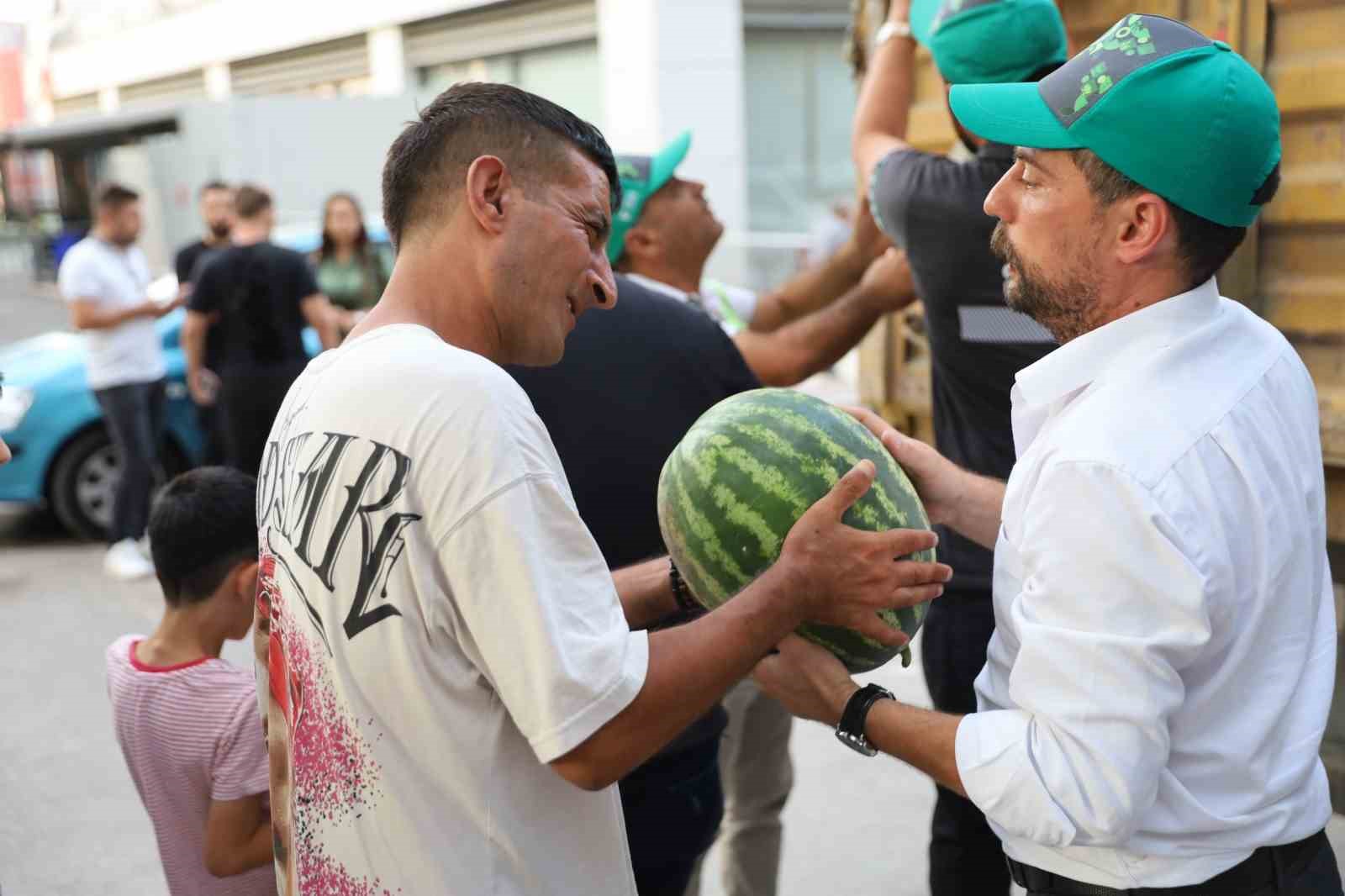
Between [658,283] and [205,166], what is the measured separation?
20.9 meters

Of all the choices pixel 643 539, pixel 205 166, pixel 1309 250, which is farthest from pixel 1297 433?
pixel 205 166

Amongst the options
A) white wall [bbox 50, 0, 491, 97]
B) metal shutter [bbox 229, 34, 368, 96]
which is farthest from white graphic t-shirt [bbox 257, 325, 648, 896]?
metal shutter [bbox 229, 34, 368, 96]

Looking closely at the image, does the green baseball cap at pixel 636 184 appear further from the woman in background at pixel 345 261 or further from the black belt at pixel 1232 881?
the woman in background at pixel 345 261

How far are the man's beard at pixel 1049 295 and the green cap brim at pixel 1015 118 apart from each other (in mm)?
156

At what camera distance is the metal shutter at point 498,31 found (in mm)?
17969

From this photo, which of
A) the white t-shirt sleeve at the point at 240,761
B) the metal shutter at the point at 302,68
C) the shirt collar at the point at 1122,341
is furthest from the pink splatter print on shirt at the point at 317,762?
the metal shutter at the point at 302,68

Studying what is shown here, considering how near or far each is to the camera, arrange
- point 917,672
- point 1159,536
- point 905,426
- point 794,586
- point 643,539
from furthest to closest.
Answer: point 917,672, point 905,426, point 643,539, point 794,586, point 1159,536

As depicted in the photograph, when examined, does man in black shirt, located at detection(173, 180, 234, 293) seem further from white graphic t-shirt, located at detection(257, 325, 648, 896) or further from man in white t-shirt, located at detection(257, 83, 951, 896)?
white graphic t-shirt, located at detection(257, 325, 648, 896)

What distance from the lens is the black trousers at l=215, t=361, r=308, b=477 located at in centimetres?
746

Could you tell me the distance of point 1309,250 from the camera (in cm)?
336

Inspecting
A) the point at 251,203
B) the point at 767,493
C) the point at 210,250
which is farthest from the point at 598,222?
the point at 210,250

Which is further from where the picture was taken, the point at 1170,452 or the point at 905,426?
the point at 905,426

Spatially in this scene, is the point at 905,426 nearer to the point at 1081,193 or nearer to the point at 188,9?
the point at 1081,193

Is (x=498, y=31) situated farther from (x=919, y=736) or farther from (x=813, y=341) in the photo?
(x=919, y=736)
